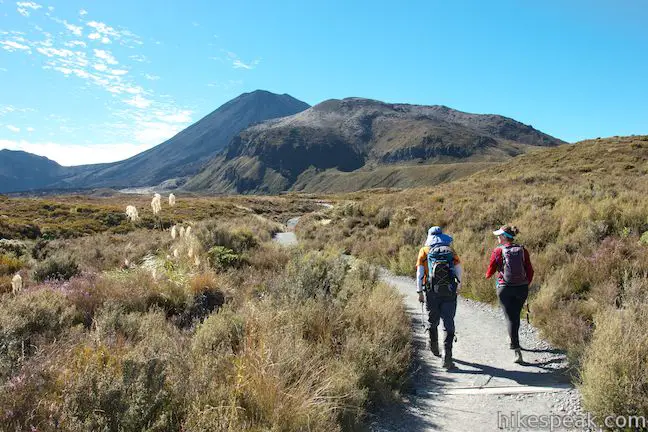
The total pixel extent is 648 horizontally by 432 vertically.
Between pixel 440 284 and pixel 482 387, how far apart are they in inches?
59.4

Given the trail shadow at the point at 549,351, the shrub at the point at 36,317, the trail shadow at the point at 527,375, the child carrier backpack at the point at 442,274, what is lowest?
the trail shadow at the point at 527,375

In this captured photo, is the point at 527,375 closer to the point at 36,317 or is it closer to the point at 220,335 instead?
the point at 220,335

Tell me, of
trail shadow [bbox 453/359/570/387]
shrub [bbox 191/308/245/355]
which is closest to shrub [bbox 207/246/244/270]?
shrub [bbox 191/308/245/355]

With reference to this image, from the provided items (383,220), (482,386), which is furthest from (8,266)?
(383,220)

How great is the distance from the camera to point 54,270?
10312 mm

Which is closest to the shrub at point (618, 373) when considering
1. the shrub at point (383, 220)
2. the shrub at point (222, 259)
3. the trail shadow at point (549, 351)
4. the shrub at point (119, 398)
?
the trail shadow at point (549, 351)

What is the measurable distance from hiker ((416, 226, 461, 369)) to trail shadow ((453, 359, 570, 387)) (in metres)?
0.49

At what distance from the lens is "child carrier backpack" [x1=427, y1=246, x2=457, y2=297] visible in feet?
20.3

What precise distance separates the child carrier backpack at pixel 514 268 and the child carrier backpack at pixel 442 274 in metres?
0.90

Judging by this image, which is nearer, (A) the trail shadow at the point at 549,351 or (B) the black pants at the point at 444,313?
(B) the black pants at the point at 444,313

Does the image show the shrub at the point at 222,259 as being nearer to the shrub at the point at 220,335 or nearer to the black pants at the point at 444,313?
the shrub at the point at 220,335

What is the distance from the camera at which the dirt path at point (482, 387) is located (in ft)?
15.1

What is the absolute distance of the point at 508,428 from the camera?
14.5 ft

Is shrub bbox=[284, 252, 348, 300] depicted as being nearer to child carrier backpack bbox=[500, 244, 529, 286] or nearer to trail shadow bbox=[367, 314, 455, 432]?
trail shadow bbox=[367, 314, 455, 432]
